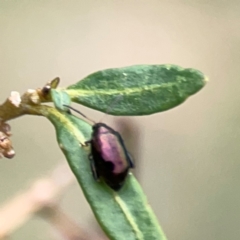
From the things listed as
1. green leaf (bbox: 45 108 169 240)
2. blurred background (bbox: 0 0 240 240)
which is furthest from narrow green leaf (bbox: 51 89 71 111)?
blurred background (bbox: 0 0 240 240)

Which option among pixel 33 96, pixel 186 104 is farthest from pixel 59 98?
pixel 186 104

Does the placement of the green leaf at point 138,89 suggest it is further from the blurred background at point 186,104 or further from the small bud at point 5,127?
the blurred background at point 186,104

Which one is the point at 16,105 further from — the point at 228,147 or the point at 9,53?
the point at 228,147

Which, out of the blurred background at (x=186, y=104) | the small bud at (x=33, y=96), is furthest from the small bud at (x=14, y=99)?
the blurred background at (x=186, y=104)

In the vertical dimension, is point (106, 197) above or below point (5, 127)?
below

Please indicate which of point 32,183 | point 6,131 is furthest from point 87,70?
point 6,131

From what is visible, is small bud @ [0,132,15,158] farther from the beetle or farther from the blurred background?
the blurred background

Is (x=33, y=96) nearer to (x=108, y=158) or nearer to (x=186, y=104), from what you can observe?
(x=108, y=158)
